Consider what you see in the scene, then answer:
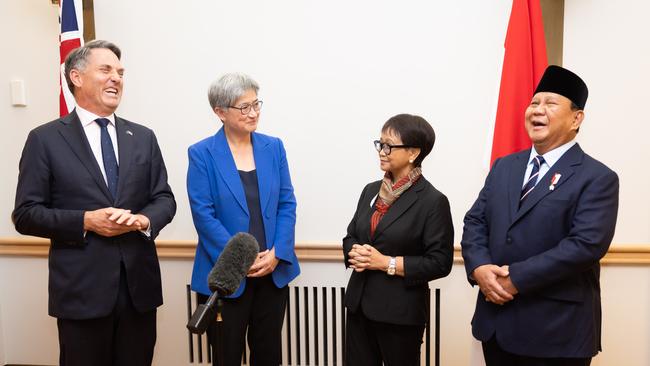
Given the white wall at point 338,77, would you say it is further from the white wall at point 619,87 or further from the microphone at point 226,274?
the microphone at point 226,274

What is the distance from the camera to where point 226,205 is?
211 cm

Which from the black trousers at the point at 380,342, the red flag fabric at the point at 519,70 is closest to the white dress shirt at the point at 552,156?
the red flag fabric at the point at 519,70

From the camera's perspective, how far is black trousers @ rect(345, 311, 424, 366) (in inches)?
76.1

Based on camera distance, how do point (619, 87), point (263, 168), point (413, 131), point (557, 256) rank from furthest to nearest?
point (619, 87)
point (263, 168)
point (413, 131)
point (557, 256)

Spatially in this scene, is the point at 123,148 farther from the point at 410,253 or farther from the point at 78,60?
the point at 410,253

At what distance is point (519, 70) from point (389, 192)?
907mm

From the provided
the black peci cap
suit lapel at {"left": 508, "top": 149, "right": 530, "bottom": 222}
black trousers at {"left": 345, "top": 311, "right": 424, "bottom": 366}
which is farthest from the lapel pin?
black trousers at {"left": 345, "top": 311, "right": 424, "bottom": 366}

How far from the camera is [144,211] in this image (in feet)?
6.50

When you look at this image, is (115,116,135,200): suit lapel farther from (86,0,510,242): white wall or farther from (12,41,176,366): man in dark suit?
(86,0,510,242): white wall

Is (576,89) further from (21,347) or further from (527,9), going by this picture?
(21,347)

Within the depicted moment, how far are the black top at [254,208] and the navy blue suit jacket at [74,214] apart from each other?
0.38m

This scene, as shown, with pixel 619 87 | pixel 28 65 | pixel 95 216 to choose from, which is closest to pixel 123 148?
pixel 95 216

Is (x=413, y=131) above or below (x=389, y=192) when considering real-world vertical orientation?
above

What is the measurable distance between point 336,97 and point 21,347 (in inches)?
99.7
